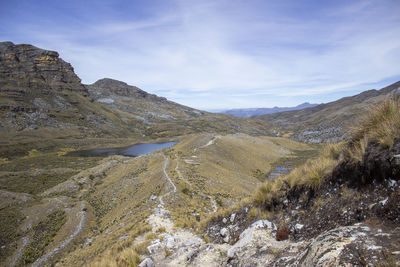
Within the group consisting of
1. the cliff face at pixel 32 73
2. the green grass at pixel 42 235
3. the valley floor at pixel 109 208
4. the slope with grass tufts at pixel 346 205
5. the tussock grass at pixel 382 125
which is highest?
the cliff face at pixel 32 73

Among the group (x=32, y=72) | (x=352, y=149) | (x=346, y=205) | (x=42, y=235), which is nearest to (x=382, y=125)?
(x=352, y=149)

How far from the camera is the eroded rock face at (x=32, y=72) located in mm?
131400

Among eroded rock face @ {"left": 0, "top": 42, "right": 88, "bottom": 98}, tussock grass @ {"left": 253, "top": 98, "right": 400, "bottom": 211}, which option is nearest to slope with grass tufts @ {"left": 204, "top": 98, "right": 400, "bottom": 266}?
tussock grass @ {"left": 253, "top": 98, "right": 400, "bottom": 211}

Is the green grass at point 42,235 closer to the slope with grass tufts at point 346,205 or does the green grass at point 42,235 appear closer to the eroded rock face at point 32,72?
the slope with grass tufts at point 346,205

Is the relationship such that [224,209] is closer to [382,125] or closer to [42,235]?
[382,125]

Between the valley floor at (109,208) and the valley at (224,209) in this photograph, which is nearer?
the valley at (224,209)

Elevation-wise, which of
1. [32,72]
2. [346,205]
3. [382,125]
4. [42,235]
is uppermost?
[32,72]

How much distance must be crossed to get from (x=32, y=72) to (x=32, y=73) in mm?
1275

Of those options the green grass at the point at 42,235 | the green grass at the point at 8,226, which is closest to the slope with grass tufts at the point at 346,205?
the green grass at the point at 42,235

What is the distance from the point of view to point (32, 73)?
478 feet

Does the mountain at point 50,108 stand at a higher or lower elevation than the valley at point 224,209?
higher

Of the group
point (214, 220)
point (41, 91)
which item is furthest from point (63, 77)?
point (214, 220)

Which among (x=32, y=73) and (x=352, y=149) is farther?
(x=32, y=73)

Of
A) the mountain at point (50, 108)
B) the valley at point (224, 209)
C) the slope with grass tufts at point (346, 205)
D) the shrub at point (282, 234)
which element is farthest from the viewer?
the mountain at point (50, 108)
